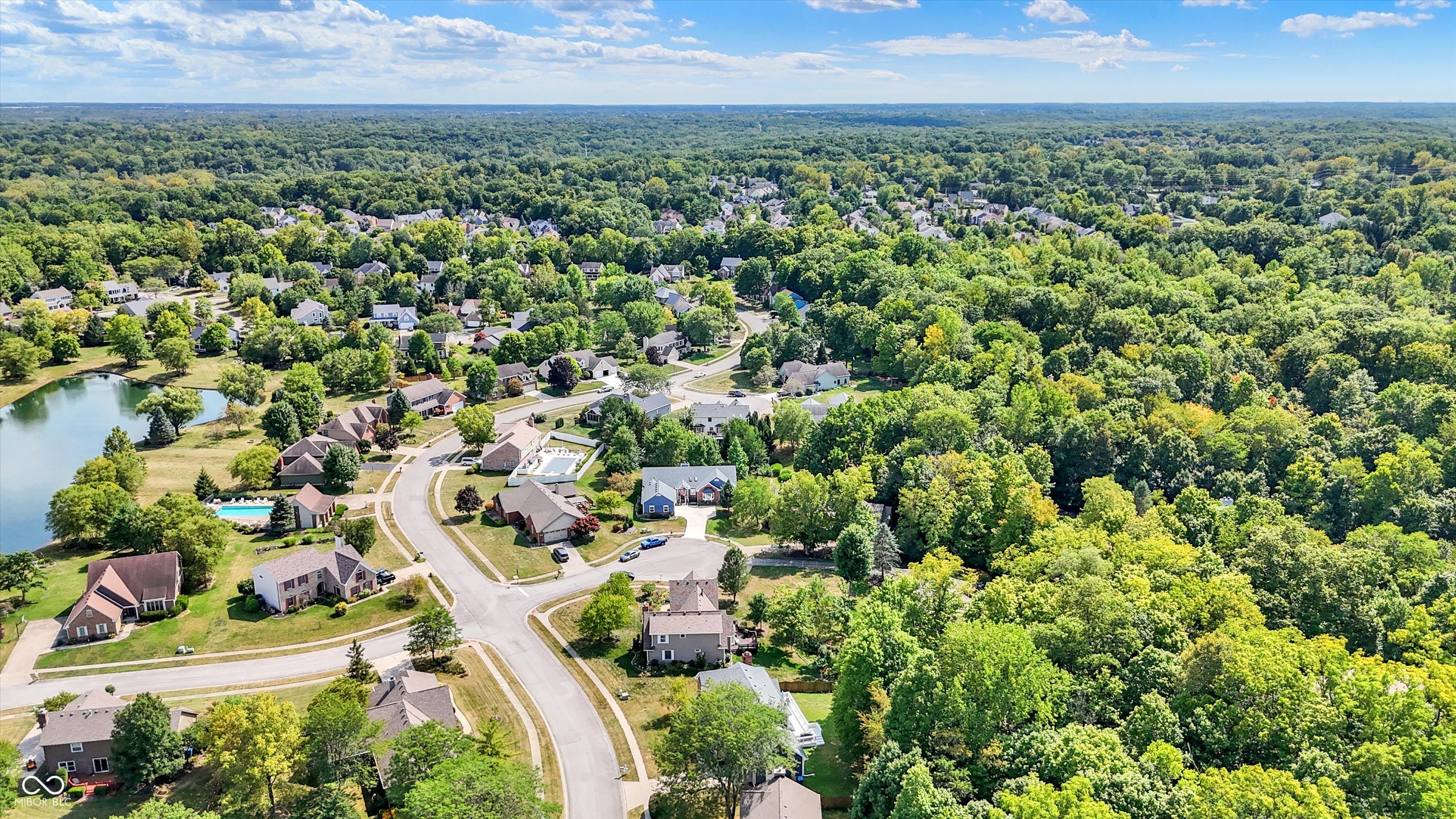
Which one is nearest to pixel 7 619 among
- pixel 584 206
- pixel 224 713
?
pixel 224 713

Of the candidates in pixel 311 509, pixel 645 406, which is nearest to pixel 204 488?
pixel 311 509

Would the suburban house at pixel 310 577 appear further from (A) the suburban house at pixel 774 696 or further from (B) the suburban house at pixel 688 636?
(A) the suburban house at pixel 774 696

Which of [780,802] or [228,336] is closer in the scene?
[780,802]

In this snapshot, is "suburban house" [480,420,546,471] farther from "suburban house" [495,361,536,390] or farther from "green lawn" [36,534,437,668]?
"green lawn" [36,534,437,668]

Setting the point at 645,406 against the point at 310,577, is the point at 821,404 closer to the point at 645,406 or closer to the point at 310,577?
the point at 645,406

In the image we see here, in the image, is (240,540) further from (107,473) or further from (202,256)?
(202,256)

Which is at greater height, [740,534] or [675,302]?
[675,302]

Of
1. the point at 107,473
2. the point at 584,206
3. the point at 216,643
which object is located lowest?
the point at 216,643
